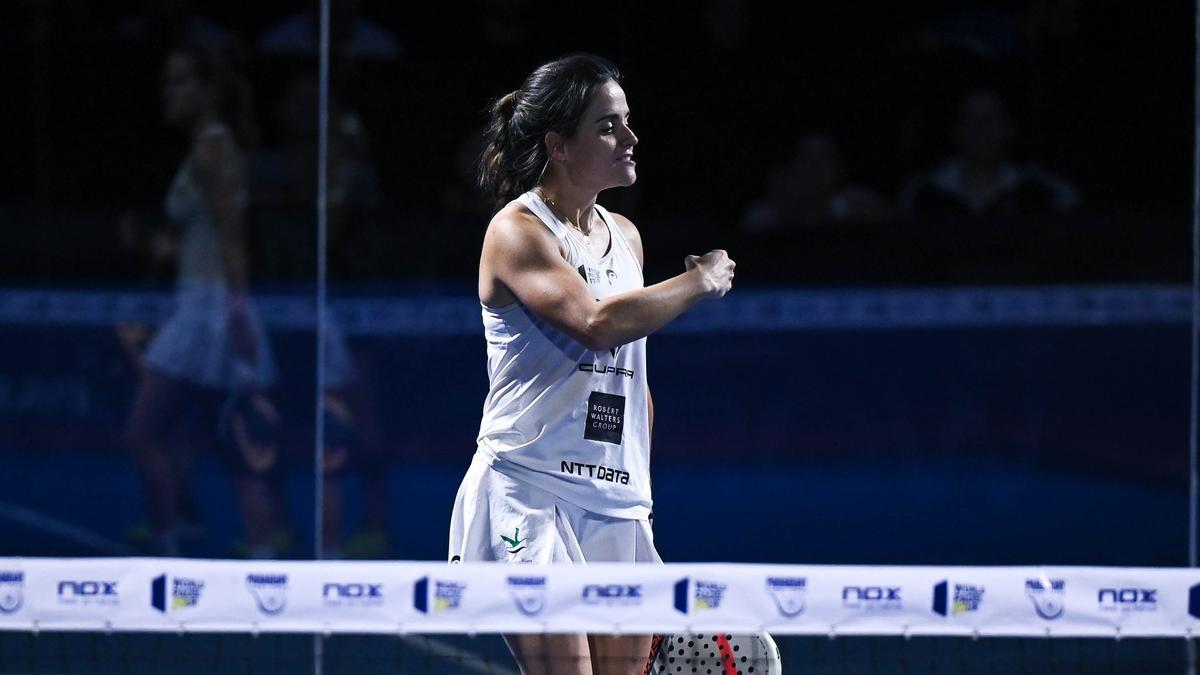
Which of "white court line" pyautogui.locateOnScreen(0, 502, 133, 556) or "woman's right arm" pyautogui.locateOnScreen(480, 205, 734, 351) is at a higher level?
"woman's right arm" pyautogui.locateOnScreen(480, 205, 734, 351)

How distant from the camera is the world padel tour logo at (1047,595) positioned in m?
3.22

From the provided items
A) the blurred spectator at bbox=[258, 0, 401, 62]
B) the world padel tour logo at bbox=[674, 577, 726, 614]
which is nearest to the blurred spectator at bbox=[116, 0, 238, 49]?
the blurred spectator at bbox=[258, 0, 401, 62]

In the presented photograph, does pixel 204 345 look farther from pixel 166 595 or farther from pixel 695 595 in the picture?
pixel 695 595

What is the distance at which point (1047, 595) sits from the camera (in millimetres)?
3215

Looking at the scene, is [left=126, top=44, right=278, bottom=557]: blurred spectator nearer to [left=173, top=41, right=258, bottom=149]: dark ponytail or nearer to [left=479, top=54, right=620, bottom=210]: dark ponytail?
[left=173, top=41, right=258, bottom=149]: dark ponytail

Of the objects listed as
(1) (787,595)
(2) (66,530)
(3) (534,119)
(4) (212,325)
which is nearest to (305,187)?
(4) (212,325)

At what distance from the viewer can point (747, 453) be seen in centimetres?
611

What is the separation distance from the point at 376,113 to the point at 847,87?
64.2 inches

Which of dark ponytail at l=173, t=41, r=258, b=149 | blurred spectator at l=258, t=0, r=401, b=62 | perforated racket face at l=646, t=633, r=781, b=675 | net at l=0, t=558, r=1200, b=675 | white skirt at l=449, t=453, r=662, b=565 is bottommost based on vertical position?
perforated racket face at l=646, t=633, r=781, b=675

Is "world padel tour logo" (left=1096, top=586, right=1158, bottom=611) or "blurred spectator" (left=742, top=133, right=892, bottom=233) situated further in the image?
"blurred spectator" (left=742, top=133, right=892, bottom=233)

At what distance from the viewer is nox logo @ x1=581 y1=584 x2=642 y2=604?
317 centimetres

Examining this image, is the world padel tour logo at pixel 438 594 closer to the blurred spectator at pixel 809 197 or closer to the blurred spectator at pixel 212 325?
the blurred spectator at pixel 212 325

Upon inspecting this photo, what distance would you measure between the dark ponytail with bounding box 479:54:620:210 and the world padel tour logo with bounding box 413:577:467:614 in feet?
2.70

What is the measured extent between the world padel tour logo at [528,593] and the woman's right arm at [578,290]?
1.46 feet
